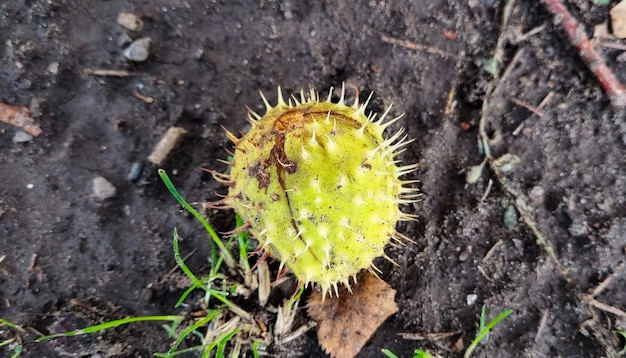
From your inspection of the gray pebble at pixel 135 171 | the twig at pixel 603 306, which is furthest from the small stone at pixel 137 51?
the twig at pixel 603 306

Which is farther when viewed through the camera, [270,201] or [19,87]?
[19,87]

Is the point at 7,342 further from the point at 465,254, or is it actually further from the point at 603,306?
the point at 603,306

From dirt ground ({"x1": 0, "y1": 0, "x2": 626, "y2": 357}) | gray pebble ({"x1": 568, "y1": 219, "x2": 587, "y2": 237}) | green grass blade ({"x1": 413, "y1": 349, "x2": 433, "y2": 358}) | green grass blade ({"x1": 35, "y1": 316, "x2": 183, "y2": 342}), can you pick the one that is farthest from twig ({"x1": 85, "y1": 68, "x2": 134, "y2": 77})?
gray pebble ({"x1": 568, "y1": 219, "x2": 587, "y2": 237})

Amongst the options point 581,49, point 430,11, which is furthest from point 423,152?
point 581,49

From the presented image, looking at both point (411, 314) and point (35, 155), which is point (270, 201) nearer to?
point (411, 314)

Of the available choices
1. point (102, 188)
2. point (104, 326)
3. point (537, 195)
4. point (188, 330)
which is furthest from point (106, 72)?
point (537, 195)

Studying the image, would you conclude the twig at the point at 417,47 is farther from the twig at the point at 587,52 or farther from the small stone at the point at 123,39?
the small stone at the point at 123,39
